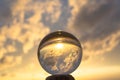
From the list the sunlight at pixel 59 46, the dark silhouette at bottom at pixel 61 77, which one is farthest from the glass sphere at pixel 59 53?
the dark silhouette at bottom at pixel 61 77

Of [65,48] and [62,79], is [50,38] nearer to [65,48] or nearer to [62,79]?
[65,48]

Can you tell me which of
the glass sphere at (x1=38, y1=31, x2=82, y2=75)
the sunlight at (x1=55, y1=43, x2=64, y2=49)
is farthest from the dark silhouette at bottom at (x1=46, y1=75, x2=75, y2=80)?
the sunlight at (x1=55, y1=43, x2=64, y2=49)

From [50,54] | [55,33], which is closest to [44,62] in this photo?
[50,54]

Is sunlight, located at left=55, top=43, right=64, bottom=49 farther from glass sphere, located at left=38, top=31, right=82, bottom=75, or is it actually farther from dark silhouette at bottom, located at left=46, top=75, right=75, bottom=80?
dark silhouette at bottom, located at left=46, top=75, right=75, bottom=80

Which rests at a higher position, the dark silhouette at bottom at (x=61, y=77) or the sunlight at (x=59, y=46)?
the sunlight at (x=59, y=46)

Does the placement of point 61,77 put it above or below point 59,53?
below

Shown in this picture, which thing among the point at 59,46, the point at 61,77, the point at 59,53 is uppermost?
the point at 59,46

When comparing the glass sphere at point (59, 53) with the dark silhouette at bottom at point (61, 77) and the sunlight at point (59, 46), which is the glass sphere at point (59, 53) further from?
the dark silhouette at bottom at point (61, 77)

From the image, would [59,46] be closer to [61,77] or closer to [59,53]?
[59,53]

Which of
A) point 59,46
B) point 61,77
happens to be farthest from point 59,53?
point 61,77
